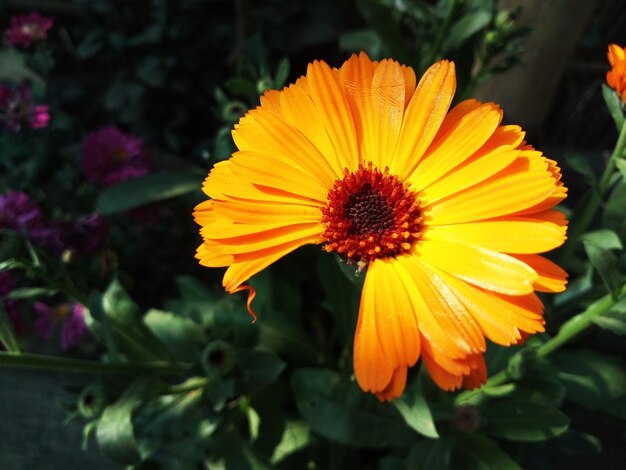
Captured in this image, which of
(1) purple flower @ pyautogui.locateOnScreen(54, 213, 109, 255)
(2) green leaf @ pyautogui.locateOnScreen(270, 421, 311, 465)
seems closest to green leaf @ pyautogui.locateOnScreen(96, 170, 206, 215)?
(1) purple flower @ pyautogui.locateOnScreen(54, 213, 109, 255)

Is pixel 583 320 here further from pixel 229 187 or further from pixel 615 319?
pixel 229 187

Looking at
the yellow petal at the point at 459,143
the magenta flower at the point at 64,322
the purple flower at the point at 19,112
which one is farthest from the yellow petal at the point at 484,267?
the purple flower at the point at 19,112

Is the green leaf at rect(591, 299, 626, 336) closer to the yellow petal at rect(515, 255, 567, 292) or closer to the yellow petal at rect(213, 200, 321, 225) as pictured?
the yellow petal at rect(515, 255, 567, 292)

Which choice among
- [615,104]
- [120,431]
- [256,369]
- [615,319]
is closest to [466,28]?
[615,104]

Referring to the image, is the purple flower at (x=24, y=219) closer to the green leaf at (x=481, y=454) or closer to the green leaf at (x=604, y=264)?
the green leaf at (x=481, y=454)

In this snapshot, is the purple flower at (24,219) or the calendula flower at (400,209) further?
the purple flower at (24,219)

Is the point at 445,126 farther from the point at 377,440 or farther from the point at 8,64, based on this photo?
the point at 8,64
